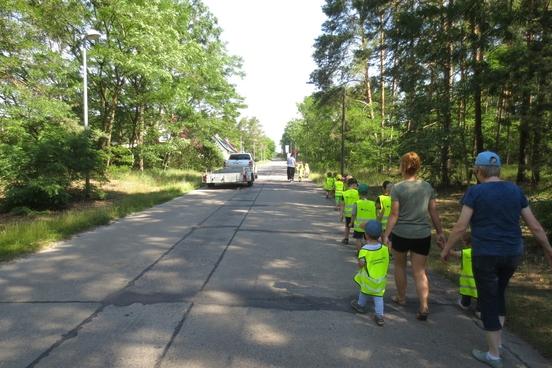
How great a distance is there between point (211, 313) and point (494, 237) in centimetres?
289

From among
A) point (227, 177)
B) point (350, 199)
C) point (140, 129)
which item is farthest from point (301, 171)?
point (350, 199)

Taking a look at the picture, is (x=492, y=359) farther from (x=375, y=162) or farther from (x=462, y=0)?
(x=375, y=162)

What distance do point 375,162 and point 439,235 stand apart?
22.5 m

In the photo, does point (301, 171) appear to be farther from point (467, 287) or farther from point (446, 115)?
point (467, 287)

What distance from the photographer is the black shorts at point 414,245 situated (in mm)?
4594

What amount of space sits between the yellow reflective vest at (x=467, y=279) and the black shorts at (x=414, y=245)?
82 centimetres

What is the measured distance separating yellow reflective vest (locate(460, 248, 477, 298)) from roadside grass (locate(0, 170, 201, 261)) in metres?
7.03

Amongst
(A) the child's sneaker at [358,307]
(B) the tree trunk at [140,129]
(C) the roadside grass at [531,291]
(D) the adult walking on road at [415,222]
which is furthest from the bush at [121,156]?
(D) the adult walking on road at [415,222]

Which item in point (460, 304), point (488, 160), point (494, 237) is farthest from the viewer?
point (460, 304)

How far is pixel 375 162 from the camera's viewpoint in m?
26.6

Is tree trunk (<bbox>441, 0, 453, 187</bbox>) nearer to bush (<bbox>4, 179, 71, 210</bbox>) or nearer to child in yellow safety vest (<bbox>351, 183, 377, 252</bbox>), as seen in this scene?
child in yellow safety vest (<bbox>351, 183, 377, 252</bbox>)

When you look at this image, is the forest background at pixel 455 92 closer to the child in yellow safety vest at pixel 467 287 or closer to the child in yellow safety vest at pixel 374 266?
the child in yellow safety vest at pixel 467 287

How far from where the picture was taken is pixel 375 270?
459 cm

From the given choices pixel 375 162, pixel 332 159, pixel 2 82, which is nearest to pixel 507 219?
pixel 2 82
